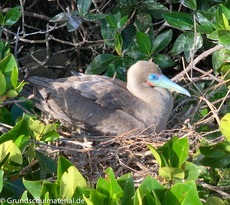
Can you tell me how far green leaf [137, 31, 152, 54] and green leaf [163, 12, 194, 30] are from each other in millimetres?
321

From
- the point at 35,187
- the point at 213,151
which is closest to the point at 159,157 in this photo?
the point at 213,151

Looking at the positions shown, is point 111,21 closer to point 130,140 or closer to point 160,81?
point 160,81

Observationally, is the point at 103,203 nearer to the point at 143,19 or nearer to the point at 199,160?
the point at 199,160

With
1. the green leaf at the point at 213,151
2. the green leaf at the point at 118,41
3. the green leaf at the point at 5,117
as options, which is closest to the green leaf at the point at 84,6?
A: the green leaf at the point at 118,41

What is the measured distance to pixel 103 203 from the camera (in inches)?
64.4

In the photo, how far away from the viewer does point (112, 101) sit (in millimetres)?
3279

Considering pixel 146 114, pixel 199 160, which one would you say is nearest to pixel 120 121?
pixel 146 114

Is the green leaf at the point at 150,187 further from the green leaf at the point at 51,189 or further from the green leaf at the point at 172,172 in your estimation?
the green leaf at the point at 51,189

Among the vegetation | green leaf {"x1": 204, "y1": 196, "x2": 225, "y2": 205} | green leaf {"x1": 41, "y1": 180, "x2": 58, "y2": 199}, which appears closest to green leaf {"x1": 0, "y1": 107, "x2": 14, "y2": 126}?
the vegetation

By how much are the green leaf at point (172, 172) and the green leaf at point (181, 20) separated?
2.02 m

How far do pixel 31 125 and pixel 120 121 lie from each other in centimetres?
121

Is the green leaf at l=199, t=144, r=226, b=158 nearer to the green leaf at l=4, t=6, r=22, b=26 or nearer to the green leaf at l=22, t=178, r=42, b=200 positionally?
A: the green leaf at l=22, t=178, r=42, b=200

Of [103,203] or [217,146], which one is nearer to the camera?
[103,203]

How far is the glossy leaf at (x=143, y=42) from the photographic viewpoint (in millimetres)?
3361
